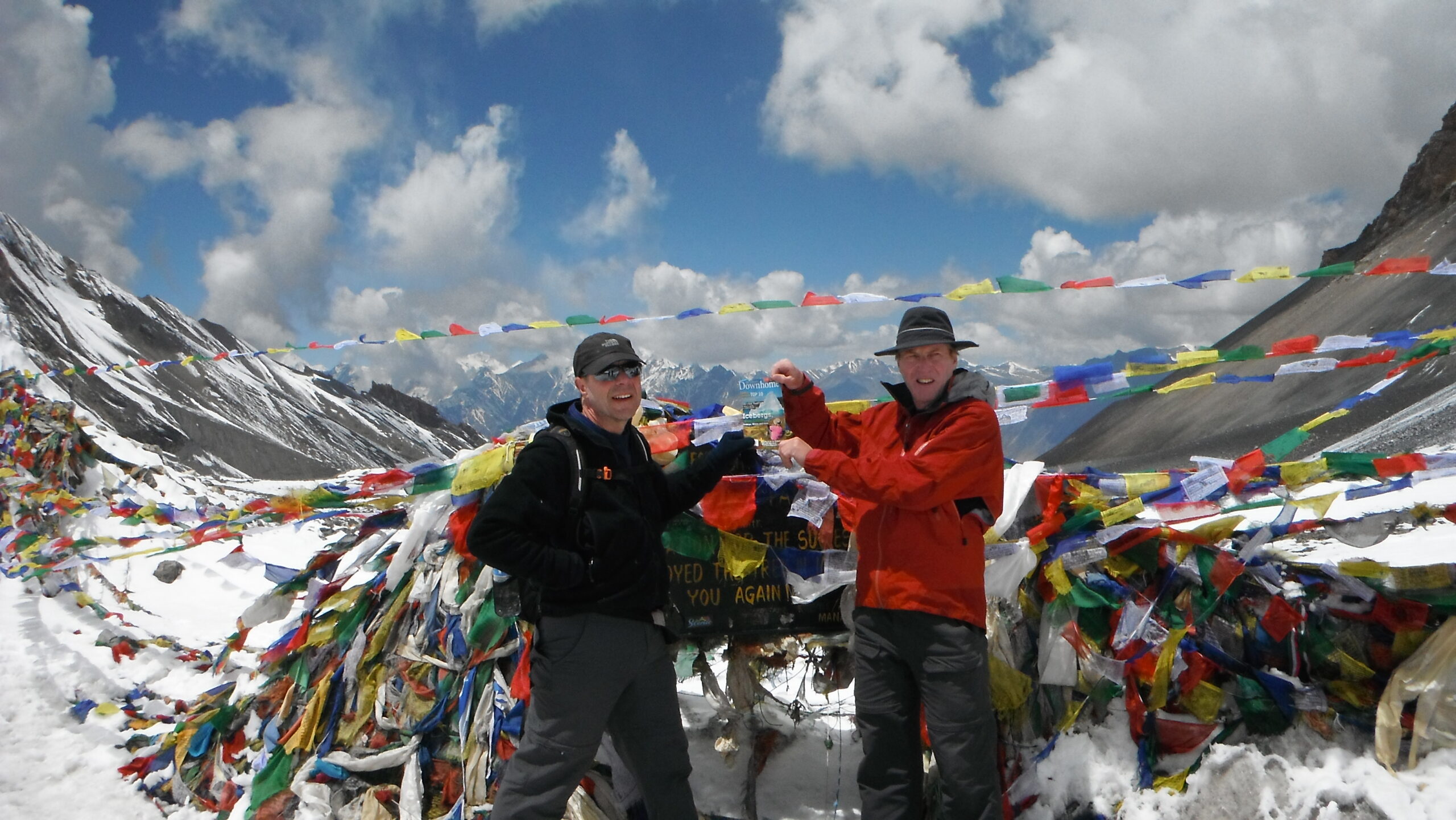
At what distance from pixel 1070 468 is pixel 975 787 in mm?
2087

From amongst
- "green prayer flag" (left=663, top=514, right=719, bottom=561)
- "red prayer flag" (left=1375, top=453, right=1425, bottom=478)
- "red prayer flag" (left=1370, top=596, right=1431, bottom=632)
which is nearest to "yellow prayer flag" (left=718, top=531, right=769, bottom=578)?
"green prayer flag" (left=663, top=514, right=719, bottom=561)

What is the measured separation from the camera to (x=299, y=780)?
4.81m

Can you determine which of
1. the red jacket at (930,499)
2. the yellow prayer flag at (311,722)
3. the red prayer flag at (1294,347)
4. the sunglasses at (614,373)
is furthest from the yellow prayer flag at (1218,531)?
the yellow prayer flag at (311,722)

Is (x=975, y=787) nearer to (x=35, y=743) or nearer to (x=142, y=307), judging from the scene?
(x=35, y=743)

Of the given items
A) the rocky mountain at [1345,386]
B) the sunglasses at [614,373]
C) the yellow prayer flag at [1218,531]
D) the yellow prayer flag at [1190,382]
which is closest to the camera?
the sunglasses at [614,373]

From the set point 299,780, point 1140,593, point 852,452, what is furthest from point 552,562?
point 1140,593

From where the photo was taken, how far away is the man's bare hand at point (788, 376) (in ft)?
13.4

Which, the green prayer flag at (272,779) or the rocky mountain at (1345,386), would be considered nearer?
the green prayer flag at (272,779)

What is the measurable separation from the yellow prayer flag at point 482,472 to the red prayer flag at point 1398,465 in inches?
180

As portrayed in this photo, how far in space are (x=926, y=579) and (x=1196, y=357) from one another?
2.41m

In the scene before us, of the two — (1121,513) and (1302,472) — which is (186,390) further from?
(1302,472)

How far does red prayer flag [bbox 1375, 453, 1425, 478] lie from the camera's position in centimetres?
414

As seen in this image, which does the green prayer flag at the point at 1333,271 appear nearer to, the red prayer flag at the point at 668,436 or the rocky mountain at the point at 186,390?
the red prayer flag at the point at 668,436

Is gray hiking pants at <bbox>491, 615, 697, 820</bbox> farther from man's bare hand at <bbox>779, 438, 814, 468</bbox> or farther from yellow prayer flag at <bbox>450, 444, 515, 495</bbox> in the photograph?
yellow prayer flag at <bbox>450, 444, 515, 495</bbox>
